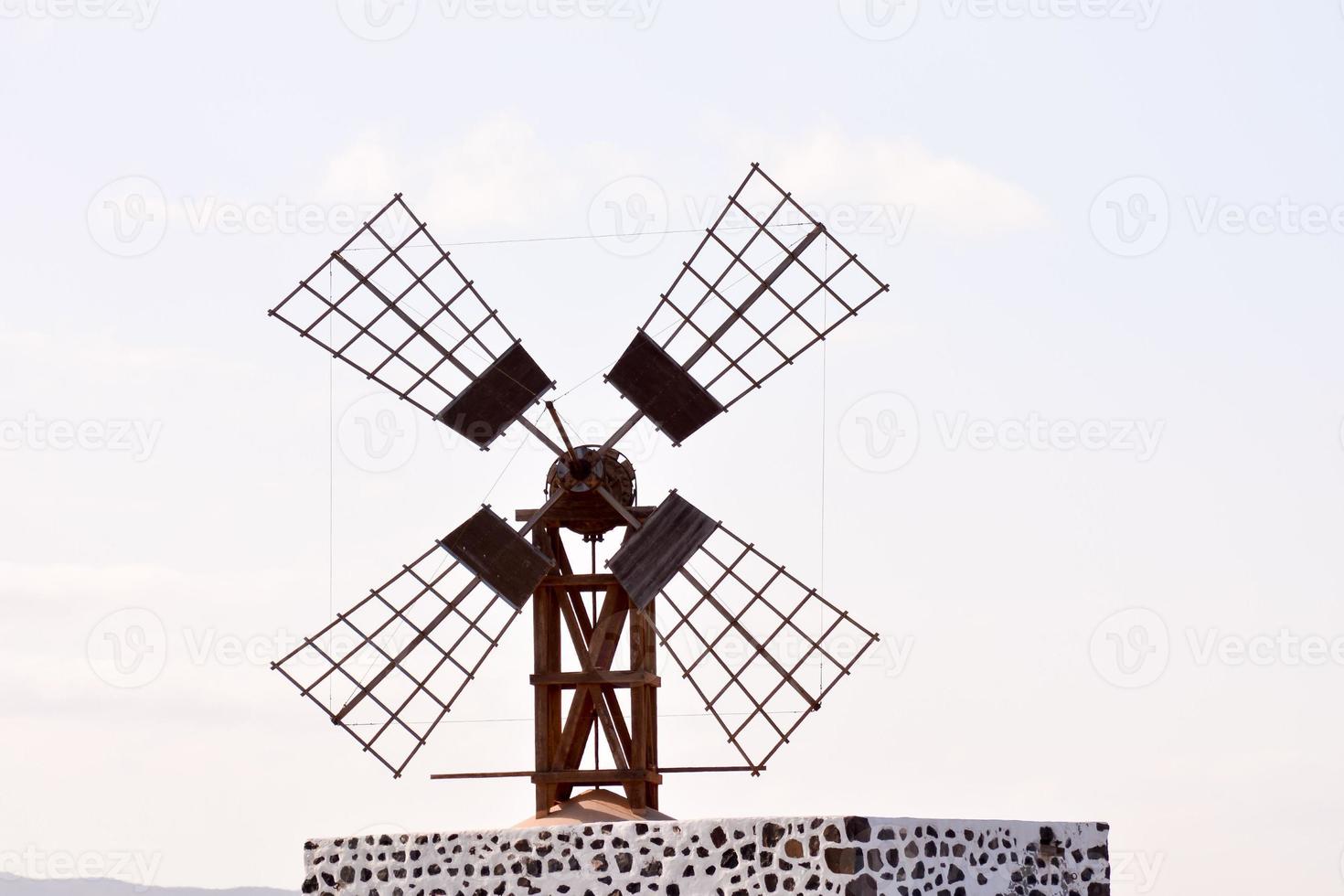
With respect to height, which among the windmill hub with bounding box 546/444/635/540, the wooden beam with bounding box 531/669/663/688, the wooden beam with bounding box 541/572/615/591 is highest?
the windmill hub with bounding box 546/444/635/540

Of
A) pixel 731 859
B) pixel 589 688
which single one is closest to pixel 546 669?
pixel 589 688

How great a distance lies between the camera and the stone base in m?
11.6

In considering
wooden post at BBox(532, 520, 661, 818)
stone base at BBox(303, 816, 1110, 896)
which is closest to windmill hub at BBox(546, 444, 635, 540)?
wooden post at BBox(532, 520, 661, 818)

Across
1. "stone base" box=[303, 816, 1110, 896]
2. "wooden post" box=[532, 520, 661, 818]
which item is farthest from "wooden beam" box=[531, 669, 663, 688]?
"stone base" box=[303, 816, 1110, 896]

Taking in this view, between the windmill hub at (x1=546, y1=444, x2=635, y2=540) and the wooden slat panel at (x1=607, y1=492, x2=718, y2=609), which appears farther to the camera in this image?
the windmill hub at (x1=546, y1=444, x2=635, y2=540)

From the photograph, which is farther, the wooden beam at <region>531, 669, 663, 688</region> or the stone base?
the wooden beam at <region>531, 669, 663, 688</region>

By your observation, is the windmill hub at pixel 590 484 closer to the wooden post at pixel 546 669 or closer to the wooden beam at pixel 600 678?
the wooden post at pixel 546 669

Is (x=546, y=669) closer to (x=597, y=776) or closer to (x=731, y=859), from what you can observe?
(x=597, y=776)

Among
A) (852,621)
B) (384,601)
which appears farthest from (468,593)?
(852,621)

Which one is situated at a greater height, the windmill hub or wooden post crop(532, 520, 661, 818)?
the windmill hub

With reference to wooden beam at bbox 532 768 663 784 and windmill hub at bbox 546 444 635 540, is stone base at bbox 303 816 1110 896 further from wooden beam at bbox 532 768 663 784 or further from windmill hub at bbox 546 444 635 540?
windmill hub at bbox 546 444 635 540

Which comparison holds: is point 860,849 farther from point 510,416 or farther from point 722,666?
point 510,416

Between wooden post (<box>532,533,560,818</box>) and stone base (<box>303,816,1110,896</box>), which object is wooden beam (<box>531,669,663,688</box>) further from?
stone base (<box>303,816,1110,896</box>)

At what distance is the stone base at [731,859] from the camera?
11586 millimetres
